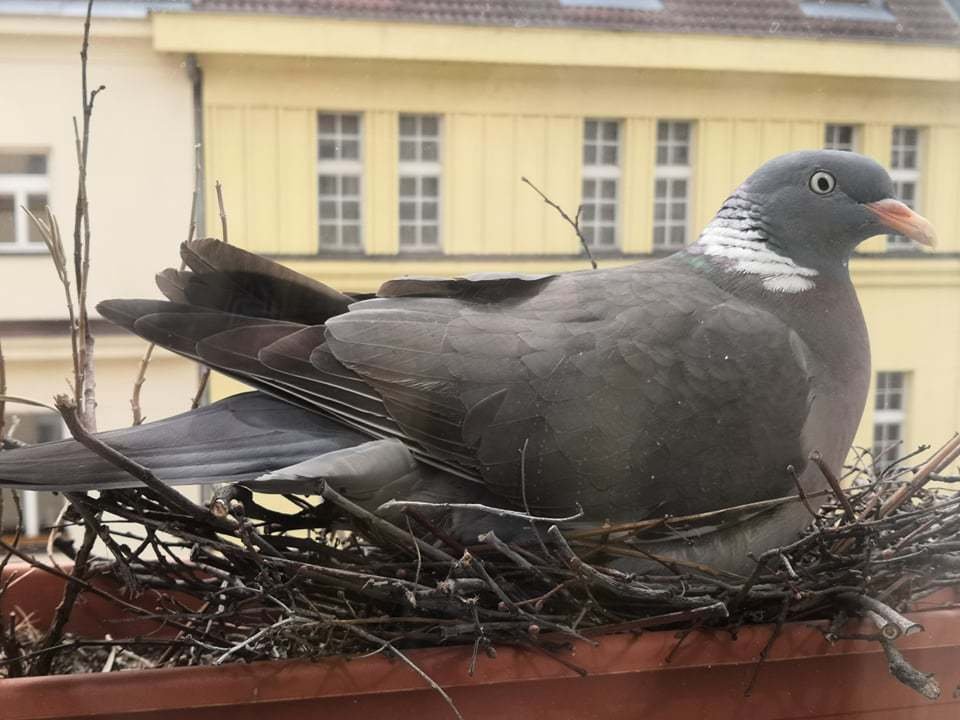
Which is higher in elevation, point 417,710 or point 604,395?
point 604,395

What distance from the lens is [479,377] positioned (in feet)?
2.39

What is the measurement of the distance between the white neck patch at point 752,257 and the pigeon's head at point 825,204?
0.04ft

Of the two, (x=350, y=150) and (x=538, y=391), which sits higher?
(x=350, y=150)

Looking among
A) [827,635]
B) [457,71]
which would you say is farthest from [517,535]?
[457,71]

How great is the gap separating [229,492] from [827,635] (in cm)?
51

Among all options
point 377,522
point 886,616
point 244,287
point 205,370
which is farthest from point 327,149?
point 886,616

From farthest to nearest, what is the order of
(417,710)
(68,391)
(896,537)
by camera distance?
(68,391) < (896,537) < (417,710)

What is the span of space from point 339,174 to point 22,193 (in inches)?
11.1

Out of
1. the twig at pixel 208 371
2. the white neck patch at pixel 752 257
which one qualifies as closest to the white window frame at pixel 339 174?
the twig at pixel 208 371

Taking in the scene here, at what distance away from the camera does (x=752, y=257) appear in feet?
2.69

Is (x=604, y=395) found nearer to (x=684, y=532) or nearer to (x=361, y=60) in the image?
(x=684, y=532)

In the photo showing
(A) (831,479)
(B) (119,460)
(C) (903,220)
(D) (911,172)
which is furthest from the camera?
(D) (911,172)

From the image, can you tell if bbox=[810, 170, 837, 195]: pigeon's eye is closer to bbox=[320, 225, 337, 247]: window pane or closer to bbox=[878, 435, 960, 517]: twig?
bbox=[878, 435, 960, 517]: twig

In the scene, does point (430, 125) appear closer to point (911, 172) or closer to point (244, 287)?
point (244, 287)
